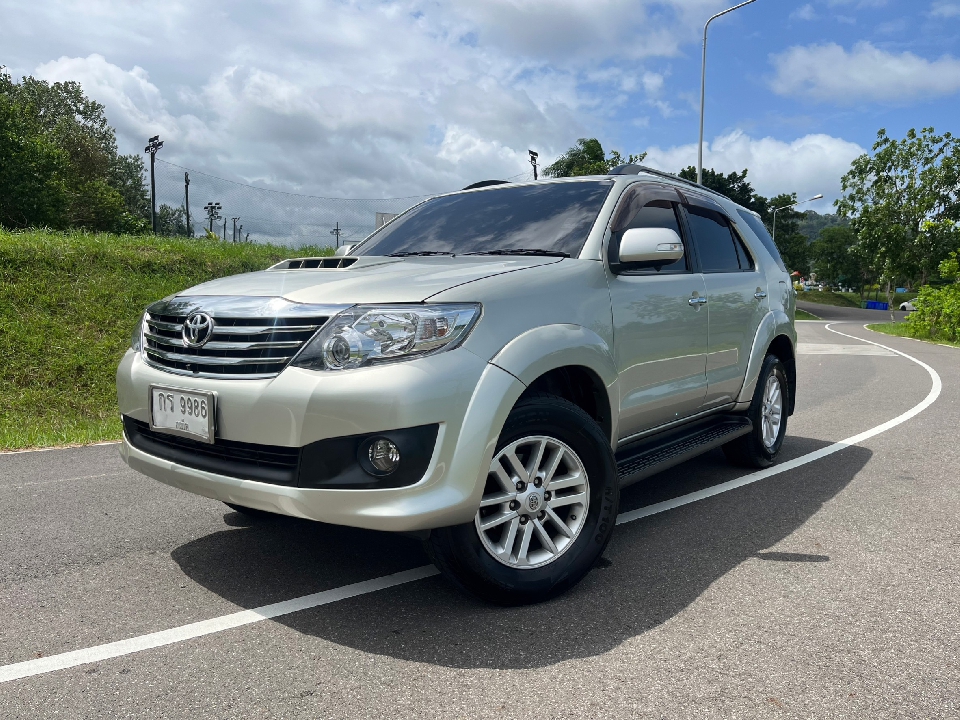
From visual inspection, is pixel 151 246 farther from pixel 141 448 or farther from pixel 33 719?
pixel 33 719

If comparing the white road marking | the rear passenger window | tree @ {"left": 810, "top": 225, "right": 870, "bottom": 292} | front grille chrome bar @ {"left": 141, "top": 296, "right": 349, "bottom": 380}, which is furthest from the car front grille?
tree @ {"left": 810, "top": 225, "right": 870, "bottom": 292}

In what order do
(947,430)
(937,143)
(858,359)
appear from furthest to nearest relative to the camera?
(937,143) < (858,359) < (947,430)

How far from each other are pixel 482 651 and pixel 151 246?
13244 millimetres

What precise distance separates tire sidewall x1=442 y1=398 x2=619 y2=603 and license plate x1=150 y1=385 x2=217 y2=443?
1.03 m

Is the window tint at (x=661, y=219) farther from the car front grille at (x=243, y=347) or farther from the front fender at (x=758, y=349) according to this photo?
the car front grille at (x=243, y=347)

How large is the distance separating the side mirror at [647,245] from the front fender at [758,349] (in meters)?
1.68

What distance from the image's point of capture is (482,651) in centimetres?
278

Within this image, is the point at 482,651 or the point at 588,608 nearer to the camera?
the point at 482,651

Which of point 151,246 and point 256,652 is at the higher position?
point 151,246

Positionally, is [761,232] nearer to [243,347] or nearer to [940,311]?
[243,347]

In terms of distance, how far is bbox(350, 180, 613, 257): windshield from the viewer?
13.0ft

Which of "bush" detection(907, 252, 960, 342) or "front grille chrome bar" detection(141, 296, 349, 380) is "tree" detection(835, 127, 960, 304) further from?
"front grille chrome bar" detection(141, 296, 349, 380)

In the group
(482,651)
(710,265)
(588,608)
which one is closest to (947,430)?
(710,265)

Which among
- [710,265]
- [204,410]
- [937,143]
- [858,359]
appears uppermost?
[937,143]
